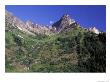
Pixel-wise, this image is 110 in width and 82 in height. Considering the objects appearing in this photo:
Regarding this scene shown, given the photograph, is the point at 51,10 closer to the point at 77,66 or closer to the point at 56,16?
the point at 56,16

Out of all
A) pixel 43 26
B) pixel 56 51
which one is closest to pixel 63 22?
pixel 43 26

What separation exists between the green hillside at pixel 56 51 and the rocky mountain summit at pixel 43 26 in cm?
4

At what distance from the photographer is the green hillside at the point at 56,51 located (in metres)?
5.92

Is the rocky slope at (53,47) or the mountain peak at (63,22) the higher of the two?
the mountain peak at (63,22)

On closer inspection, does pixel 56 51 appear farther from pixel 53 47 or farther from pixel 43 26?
pixel 43 26

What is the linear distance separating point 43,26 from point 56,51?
0.99 feet

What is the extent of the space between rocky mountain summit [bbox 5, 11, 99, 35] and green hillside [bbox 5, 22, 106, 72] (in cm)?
4

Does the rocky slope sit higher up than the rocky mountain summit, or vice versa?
the rocky mountain summit

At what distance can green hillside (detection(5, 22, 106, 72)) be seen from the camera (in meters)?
5.92

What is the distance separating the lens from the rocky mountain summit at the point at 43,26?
5938 mm

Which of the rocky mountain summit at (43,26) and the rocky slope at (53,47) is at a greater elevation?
the rocky mountain summit at (43,26)

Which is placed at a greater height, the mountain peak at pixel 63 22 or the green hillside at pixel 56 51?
the mountain peak at pixel 63 22
